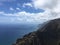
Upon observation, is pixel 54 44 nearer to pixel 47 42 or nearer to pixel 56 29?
pixel 47 42

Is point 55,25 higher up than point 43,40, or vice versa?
point 55,25

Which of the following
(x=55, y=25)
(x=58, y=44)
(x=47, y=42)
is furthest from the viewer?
(x=55, y=25)

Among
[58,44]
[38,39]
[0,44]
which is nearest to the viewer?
[58,44]

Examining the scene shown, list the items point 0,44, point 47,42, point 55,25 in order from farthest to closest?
point 0,44 < point 55,25 < point 47,42

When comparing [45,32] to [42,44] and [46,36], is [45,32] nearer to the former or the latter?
[46,36]

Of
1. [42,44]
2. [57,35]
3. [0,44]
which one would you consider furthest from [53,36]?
[0,44]

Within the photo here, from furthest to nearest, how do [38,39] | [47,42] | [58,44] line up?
[38,39], [47,42], [58,44]

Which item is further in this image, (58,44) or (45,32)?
(45,32)

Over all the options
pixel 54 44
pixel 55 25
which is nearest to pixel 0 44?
pixel 55 25

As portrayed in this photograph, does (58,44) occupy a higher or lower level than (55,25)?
lower
